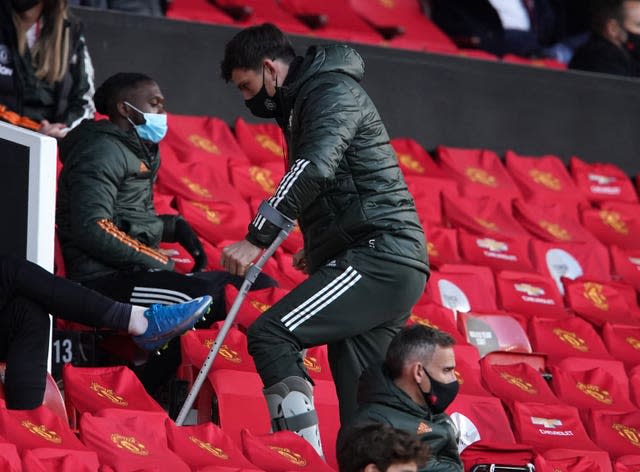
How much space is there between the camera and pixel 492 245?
7.12m

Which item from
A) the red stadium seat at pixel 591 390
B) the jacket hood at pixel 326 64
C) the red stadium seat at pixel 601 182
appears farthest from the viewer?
the red stadium seat at pixel 601 182

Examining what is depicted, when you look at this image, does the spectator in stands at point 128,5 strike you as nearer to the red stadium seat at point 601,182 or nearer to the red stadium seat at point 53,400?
the red stadium seat at point 601,182

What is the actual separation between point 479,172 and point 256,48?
3.51m

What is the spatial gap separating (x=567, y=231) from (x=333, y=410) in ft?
9.00

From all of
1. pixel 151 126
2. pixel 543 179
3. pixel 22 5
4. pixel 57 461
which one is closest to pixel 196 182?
pixel 22 5

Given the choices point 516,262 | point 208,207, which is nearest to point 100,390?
point 208,207

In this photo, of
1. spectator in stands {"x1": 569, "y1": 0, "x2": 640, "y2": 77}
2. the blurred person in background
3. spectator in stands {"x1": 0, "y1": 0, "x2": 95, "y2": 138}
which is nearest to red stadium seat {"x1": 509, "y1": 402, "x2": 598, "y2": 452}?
spectator in stands {"x1": 0, "y1": 0, "x2": 95, "y2": 138}

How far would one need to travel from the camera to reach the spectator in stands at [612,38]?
873 cm

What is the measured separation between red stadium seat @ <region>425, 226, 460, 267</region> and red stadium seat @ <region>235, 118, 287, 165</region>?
2.65 feet

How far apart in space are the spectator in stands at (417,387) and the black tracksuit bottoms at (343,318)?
0.18 m

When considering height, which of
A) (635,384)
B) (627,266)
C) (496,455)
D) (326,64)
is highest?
(326,64)

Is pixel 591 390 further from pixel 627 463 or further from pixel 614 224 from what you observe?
pixel 614 224

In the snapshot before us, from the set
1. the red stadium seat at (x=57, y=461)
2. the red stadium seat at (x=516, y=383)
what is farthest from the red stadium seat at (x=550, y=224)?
the red stadium seat at (x=57, y=461)

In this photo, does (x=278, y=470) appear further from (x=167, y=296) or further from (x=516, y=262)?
(x=516, y=262)
